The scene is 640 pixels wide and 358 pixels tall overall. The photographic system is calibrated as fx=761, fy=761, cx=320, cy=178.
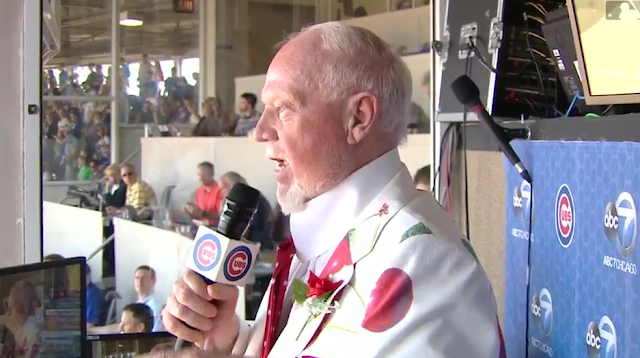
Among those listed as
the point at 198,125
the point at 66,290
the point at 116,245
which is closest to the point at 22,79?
the point at 66,290

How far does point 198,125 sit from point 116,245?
64.6 inches

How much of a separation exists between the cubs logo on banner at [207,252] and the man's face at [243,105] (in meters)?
3.85

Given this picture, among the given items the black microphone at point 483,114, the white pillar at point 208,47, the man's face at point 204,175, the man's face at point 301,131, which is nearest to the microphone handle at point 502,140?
the black microphone at point 483,114

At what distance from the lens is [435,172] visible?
2396mm

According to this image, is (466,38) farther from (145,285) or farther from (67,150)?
(67,150)

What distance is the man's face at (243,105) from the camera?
4953 millimetres

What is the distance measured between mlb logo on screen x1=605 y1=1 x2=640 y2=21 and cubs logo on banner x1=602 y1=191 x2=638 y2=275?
0.28 metres

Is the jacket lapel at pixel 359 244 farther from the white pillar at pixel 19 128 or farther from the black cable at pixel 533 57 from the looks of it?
the white pillar at pixel 19 128

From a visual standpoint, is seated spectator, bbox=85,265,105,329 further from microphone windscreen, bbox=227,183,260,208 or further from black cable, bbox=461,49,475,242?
microphone windscreen, bbox=227,183,260,208

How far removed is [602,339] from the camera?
129 cm

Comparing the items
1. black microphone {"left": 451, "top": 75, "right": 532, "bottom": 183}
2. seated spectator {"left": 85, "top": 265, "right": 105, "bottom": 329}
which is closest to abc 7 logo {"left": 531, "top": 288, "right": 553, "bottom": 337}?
black microphone {"left": 451, "top": 75, "right": 532, "bottom": 183}

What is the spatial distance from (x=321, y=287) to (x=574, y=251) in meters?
0.49

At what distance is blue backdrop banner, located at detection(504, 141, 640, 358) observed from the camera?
47.6 inches

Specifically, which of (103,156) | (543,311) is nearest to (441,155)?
(543,311)
